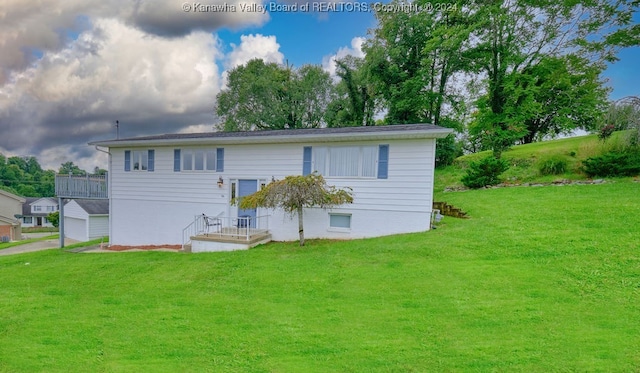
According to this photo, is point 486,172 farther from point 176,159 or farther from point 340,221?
point 176,159

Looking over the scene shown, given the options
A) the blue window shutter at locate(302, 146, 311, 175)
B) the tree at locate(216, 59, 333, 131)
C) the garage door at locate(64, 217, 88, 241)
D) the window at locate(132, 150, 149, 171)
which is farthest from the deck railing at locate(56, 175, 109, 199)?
the tree at locate(216, 59, 333, 131)

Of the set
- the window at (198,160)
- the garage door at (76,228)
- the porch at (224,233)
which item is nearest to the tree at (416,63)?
the window at (198,160)

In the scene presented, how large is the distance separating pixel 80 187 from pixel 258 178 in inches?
391

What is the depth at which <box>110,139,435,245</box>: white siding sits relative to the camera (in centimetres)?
935

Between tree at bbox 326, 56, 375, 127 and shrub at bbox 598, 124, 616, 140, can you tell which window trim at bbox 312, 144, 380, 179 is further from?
tree at bbox 326, 56, 375, 127

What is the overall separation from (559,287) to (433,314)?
8.32ft

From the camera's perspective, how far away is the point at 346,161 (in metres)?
10.1

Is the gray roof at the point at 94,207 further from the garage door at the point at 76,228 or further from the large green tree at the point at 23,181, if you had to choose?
the large green tree at the point at 23,181

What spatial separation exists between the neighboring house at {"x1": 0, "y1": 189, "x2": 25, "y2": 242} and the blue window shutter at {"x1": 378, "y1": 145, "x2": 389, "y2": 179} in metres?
38.1

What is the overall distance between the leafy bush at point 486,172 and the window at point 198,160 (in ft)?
40.5

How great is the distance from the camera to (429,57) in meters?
19.0

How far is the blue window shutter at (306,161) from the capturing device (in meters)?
10.5

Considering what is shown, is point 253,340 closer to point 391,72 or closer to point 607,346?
point 607,346

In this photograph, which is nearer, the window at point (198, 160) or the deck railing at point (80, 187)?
the window at point (198, 160)
